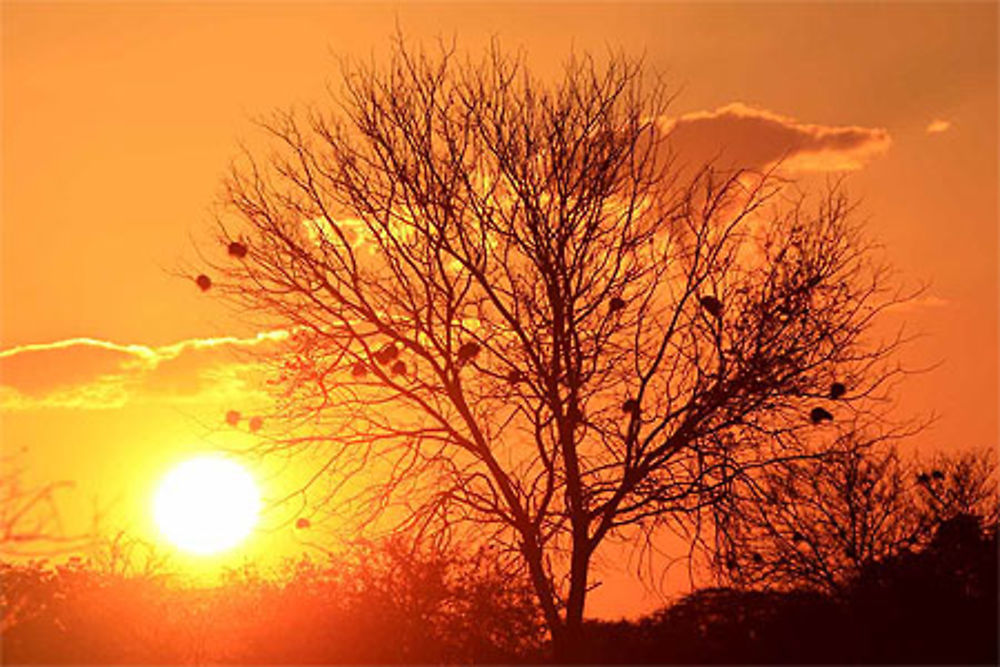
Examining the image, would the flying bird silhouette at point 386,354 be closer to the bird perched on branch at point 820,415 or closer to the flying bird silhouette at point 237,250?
the flying bird silhouette at point 237,250

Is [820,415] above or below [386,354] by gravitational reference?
below

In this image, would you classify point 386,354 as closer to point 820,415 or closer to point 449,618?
point 449,618

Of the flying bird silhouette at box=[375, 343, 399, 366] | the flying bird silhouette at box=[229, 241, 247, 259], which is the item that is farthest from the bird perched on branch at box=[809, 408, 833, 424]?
the flying bird silhouette at box=[229, 241, 247, 259]

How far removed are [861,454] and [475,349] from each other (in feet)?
17.9

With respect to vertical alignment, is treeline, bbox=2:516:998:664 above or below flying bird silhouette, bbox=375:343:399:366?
below

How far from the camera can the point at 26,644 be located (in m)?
17.6

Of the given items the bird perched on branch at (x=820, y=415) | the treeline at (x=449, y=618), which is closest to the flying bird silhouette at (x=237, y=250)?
the treeline at (x=449, y=618)

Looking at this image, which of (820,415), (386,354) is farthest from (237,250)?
(820,415)

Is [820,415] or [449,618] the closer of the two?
[820,415]

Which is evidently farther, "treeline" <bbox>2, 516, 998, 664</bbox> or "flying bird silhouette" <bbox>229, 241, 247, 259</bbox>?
"flying bird silhouette" <bbox>229, 241, 247, 259</bbox>

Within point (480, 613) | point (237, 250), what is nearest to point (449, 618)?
point (480, 613)

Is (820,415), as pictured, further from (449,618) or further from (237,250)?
(237,250)

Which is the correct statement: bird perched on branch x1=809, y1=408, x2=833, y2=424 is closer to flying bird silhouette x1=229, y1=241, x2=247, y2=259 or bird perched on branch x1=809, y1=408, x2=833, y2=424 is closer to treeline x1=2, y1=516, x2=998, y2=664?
treeline x1=2, y1=516, x2=998, y2=664

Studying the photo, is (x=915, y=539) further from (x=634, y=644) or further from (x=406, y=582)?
(x=406, y=582)
